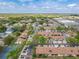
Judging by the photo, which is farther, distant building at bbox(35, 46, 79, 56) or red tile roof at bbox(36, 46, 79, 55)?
red tile roof at bbox(36, 46, 79, 55)

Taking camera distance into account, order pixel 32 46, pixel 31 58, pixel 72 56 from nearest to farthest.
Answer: pixel 31 58, pixel 72 56, pixel 32 46

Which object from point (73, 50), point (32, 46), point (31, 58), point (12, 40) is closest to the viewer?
point (31, 58)

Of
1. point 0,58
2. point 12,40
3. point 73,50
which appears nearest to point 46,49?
point 73,50

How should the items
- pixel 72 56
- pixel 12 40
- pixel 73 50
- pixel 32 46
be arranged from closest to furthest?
pixel 72 56, pixel 73 50, pixel 32 46, pixel 12 40

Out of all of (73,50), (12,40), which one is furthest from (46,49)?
(12,40)

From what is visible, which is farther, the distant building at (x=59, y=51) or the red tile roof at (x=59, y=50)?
the red tile roof at (x=59, y=50)

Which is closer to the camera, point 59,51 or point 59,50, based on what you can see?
point 59,51

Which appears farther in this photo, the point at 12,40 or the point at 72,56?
the point at 12,40

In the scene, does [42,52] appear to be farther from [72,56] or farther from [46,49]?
[72,56]

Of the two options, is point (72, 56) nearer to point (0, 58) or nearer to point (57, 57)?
point (57, 57)
